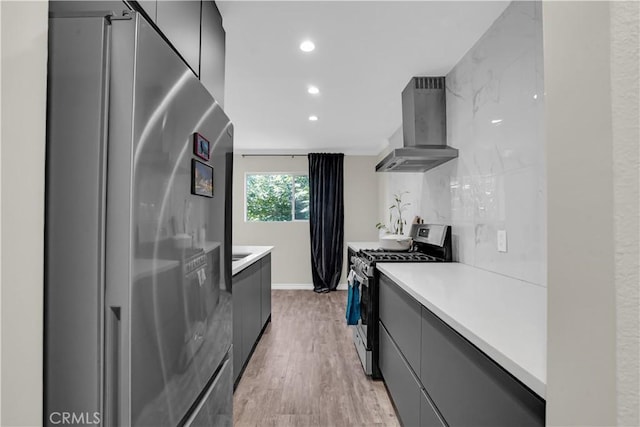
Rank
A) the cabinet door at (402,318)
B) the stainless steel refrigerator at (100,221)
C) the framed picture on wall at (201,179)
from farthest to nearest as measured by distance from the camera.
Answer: the cabinet door at (402,318) < the framed picture on wall at (201,179) < the stainless steel refrigerator at (100,221)

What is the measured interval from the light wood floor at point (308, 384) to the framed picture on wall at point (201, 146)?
1.68 metres

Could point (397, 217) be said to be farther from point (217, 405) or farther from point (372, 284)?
point (217, 405)

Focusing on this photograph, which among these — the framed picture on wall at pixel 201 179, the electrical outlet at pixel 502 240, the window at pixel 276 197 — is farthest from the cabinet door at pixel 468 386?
the window at pixel 276 197

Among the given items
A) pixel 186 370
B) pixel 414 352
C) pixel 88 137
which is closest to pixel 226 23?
pixel 88 137

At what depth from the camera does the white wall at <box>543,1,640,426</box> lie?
1.32ft

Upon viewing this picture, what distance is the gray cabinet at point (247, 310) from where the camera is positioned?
7.39 ft

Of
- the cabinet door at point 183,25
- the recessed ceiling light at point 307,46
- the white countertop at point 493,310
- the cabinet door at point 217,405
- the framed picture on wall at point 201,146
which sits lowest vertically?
the cabinet door at point 217,405

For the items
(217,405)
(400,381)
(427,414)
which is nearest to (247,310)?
(400,381)

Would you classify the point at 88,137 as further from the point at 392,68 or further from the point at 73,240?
the point at 392,68

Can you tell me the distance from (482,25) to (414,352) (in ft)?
6.39

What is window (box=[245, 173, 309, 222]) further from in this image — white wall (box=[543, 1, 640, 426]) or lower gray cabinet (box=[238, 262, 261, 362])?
white wall (box=[543, 1, 640, 426])

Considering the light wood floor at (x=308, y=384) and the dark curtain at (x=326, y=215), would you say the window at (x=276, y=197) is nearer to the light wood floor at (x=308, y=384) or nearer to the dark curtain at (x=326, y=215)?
the dark curtain at (x=326, y=215)

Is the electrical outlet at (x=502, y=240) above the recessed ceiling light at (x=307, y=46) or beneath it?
beneath

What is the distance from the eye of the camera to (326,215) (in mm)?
5867
